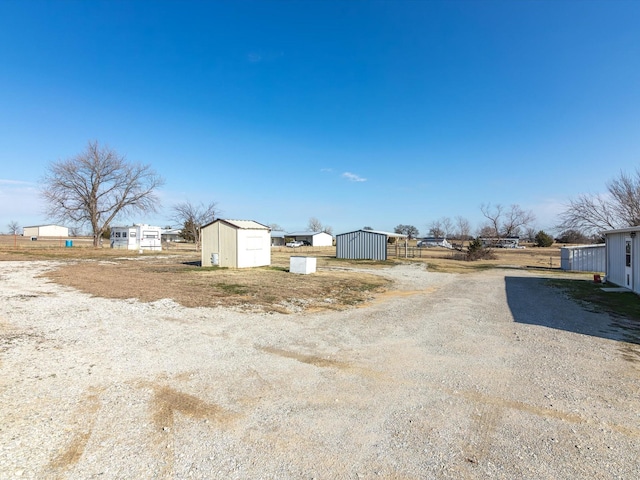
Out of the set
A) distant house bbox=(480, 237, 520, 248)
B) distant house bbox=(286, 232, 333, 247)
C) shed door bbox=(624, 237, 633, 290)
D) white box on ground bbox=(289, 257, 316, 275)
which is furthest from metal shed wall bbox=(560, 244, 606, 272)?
distant house bbox=(286, 232, 333, 247)

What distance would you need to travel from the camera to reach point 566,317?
341 inches

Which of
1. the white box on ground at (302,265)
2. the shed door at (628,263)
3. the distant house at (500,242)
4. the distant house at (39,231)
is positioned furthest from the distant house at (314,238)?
the distant house at (39,231)

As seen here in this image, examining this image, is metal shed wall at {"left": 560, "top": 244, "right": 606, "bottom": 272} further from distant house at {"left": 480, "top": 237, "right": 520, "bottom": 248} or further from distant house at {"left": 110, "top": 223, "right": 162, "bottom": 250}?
distant house at {"left": 110, "top": 223, "right": 162, "bottom": 250}

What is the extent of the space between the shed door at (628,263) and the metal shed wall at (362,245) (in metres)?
17.7

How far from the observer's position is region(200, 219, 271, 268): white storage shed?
18953 mm

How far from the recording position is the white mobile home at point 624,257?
12211 mm

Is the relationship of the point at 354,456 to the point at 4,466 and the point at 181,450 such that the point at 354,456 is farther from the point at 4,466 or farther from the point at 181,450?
the point at 4,466

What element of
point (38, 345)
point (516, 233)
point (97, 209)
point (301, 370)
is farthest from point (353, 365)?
point (516, 233)

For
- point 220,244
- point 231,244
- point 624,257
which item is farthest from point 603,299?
point 220,244

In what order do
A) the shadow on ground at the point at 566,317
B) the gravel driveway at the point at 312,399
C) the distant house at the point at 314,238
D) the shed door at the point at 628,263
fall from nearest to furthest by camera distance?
the gravel driveway at the point at 312,399, the shadow on ground at the point at 566,317, the shed door at the point at 628,263, the distant house at the point at 314,238

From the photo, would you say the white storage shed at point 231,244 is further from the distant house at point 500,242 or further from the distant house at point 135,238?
the distant house at point 500,242

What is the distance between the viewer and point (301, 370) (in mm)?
4938

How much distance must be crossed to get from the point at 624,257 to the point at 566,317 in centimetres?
791

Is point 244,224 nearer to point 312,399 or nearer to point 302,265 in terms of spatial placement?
point 302,265
